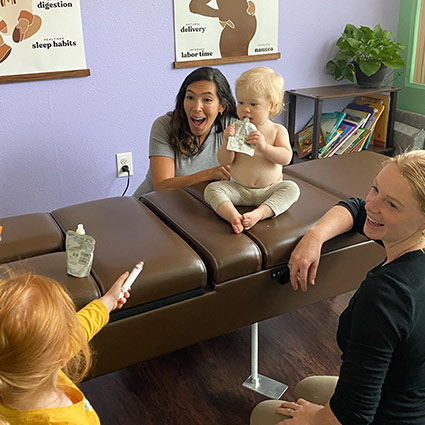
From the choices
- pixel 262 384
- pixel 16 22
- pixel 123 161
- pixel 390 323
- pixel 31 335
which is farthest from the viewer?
pixel 123 161

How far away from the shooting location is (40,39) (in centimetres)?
249

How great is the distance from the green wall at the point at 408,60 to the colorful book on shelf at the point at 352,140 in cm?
43

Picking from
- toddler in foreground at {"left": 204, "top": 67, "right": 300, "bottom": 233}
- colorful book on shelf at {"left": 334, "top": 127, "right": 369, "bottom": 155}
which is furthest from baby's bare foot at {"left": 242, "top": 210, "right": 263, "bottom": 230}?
colorful book on shelf at {"left": 334, "top": 127, "right": 369, "bottom": 155}

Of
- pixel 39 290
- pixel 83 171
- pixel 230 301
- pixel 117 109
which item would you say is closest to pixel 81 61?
pixel 117 109

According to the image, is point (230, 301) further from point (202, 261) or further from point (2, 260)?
point (2, 260)

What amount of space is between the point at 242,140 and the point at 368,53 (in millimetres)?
1790

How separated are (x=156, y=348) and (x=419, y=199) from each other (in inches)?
31.8

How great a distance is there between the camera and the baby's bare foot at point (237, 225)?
1626 millimetres

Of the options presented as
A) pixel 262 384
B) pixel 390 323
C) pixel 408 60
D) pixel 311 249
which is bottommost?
pixel 262 384

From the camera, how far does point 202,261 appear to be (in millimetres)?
1524

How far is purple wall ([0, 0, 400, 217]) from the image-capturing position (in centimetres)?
258

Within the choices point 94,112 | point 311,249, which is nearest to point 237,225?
point 311,249

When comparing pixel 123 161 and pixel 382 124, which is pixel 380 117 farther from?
pixel 123 161

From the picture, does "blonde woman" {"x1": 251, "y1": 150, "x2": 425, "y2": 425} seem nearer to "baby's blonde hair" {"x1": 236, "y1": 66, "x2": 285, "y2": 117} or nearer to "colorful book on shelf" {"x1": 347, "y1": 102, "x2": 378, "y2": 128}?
"baby's blonde hair" {"x1": 236, "y1": 66, "x2": 285, "y2": 117}
